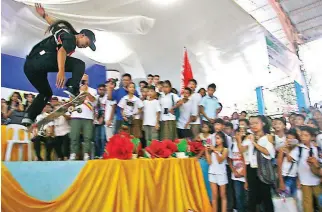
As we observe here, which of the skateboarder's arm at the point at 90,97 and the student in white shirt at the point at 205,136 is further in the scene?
the skateboarder's arm at the point at 90,97

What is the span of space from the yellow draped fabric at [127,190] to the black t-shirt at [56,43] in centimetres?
95

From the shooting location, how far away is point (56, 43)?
235 centimetres

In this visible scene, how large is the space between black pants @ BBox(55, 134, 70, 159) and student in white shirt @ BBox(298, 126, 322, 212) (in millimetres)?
1826

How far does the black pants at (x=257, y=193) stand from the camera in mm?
2243

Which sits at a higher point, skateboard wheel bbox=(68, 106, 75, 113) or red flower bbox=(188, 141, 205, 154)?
skateboard wheel bbox=(68, 106, 75, 113)

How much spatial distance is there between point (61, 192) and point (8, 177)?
32 centimetres

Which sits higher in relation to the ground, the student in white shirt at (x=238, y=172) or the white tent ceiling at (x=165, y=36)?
the white tent ceiling at (x=165, y=36)

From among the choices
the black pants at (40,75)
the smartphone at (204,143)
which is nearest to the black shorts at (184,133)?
the smartphone at (204,143)

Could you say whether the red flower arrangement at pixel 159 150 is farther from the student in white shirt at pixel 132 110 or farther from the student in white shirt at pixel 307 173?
the student in white shirt at pixel 307 173

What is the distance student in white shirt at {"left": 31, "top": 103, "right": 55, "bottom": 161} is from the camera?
2.29 m

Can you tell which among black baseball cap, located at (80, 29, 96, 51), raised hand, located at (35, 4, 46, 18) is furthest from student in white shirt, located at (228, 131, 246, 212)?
raised hand, located at (35, 4, 46, 18)

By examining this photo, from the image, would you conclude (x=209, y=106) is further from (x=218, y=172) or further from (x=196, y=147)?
(x=218, y=172)

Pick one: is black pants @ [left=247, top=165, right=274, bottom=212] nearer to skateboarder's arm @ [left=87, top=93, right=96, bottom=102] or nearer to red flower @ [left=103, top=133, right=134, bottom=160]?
red flower @ [left=103, top=133, right=134, bottom=160]

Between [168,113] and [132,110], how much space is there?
0.35 metres
